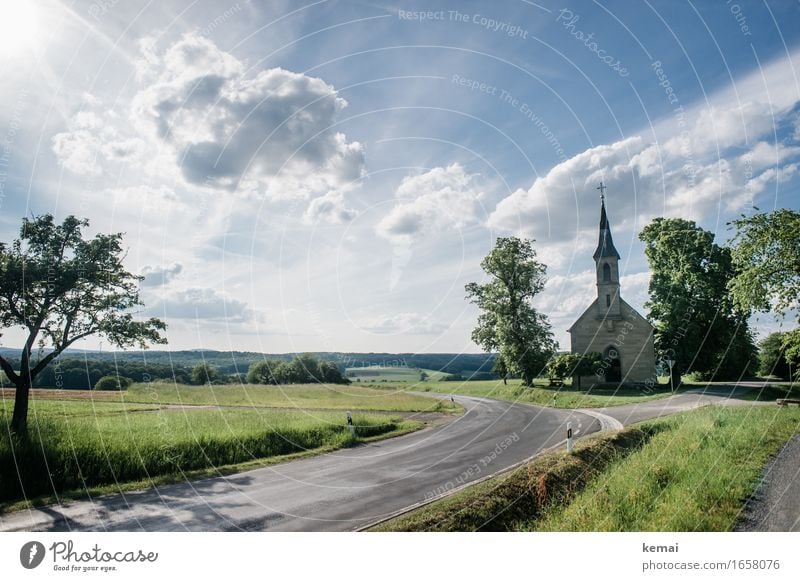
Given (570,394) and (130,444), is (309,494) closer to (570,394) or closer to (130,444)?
(130,444)

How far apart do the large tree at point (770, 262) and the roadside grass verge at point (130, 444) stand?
12.9 m

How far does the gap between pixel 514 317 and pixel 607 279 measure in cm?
1194

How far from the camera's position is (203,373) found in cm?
984

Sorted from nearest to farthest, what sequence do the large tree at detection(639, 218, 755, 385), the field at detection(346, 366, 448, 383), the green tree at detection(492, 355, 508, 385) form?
the field at detection(346, 366, 448, 383), the large tree at detection(639, 218, 755, 385), the green tree at detection(492, 355, 508, 385)

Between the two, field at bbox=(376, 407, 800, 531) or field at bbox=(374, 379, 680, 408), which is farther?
field at bbox=(374, 379, 680, 408)

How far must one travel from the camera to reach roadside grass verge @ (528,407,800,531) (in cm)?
724

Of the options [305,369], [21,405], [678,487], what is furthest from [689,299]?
[21,405]

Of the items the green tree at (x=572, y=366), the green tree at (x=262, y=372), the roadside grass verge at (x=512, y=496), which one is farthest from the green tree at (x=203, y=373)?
the green tree at (x=572, y=366)

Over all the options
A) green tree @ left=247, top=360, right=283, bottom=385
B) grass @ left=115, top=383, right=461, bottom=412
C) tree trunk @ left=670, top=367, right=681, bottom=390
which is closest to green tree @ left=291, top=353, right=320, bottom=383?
green tree @ left=247, top=360, right=283, bottom=385

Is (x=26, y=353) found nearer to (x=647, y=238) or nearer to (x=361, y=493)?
(x=361, y=493)

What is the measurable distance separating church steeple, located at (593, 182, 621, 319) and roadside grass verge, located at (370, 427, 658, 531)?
28.7 meters

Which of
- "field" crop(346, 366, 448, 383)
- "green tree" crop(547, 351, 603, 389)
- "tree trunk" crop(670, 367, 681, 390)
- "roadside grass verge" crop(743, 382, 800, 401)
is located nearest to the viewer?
"field" crop(346, 366, 448, 383)

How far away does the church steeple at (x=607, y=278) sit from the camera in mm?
37344

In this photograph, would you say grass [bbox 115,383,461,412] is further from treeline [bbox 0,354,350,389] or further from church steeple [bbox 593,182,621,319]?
church steeple [bbox 593,182,621,319]
